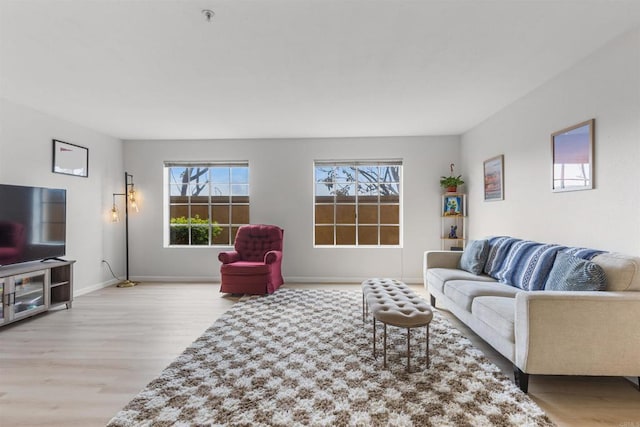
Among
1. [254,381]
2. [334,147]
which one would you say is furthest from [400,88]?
[254,381]

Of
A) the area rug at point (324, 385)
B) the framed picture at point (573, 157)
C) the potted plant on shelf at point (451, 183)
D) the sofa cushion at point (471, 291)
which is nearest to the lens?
the area rug at point (324, 385)

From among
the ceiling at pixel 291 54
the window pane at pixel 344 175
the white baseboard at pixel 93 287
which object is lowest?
the white baseboard at pixel 93 287

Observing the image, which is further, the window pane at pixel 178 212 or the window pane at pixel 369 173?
the window pane at pixel 178 212

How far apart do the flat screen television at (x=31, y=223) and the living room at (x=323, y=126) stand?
1.05 feet

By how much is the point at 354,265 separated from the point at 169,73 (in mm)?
3797

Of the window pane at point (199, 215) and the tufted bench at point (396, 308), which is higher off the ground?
the window pane at point (199, 215)

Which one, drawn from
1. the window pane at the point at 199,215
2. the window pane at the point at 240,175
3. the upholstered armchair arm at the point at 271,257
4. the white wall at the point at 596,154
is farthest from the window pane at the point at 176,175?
the white wall at the point at 596,154

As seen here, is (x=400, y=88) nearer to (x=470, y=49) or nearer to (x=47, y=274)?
(x=470, y=49)

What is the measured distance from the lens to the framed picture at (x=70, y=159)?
4.14 metres

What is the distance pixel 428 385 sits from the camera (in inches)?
82.6

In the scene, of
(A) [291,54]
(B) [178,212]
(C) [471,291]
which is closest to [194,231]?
(B) [178,212]

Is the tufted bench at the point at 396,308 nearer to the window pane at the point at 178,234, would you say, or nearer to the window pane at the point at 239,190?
the window pane at the point at 239,190

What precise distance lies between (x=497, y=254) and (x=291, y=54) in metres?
2.86

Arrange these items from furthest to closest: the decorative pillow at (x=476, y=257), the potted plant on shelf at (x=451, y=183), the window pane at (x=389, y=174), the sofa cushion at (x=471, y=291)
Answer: the window pane at (x=389, y=174) < the potted plant on shelf at (x=451, y=183) < the decorative pillow at (x=476, y=257) < the sofa cushion at (x=471, y=291)
